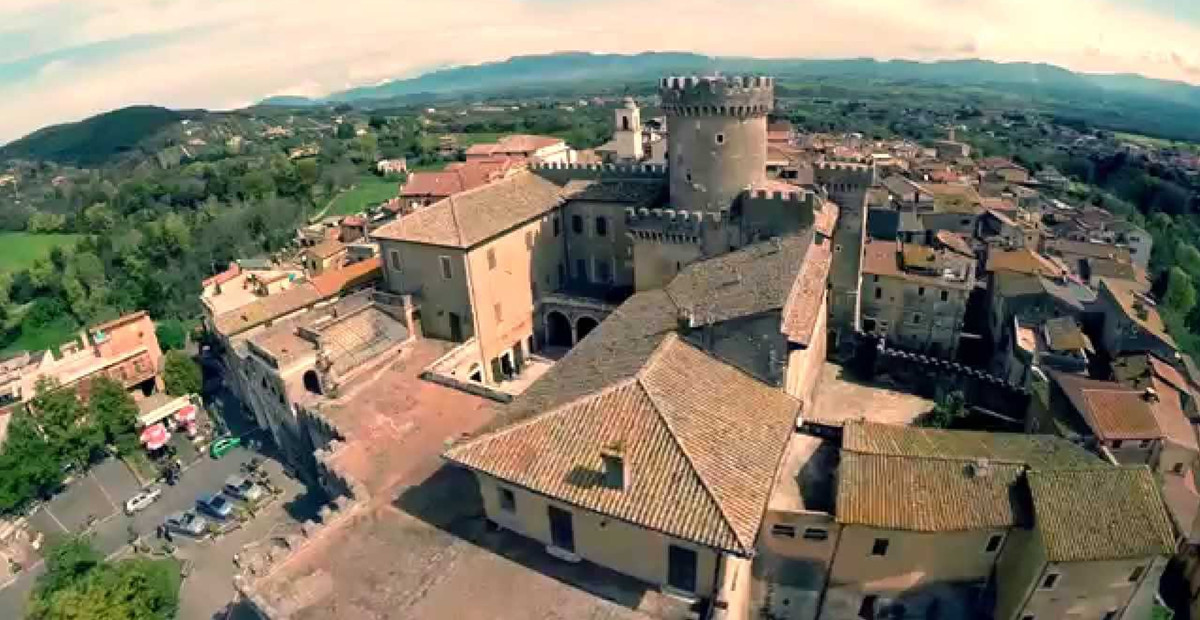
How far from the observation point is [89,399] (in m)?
50.8

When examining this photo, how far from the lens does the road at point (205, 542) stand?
36.2 metres

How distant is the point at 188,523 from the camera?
40.7m

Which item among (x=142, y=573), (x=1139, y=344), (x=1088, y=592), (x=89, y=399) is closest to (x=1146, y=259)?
(x=1139, y=344)

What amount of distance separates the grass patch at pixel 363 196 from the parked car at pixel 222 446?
224 ft

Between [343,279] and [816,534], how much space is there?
44839mm

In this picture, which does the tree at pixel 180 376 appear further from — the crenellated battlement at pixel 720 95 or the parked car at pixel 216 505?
the crenellated battlement at pixel 720 95

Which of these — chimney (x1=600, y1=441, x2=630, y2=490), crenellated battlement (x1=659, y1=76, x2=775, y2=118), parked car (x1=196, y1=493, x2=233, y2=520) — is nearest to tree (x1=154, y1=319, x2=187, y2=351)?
parked car (x1=196, y1=493, x2=233, y2=520)

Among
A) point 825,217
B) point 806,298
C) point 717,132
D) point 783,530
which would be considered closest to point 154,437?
point 717,132

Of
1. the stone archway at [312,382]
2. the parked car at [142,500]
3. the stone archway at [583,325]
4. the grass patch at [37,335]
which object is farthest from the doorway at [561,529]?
A: the grass patch at [37,335]

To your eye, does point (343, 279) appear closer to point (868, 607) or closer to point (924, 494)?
point (868, 607)

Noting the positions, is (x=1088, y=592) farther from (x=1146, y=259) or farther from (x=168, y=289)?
(x=168, y=289)

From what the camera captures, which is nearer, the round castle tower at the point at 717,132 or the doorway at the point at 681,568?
the doorway at the point at 681,568

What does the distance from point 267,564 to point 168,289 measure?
223ft

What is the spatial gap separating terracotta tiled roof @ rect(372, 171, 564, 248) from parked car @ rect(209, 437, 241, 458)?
19.7m
